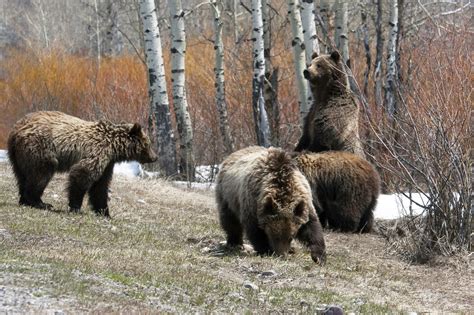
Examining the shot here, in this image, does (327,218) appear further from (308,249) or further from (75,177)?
(75,177)

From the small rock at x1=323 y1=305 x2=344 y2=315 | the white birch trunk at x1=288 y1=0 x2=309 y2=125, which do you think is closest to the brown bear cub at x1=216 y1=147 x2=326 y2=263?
the small rock at x1=323 y1=305 x2=344 y2=315

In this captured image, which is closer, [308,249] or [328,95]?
[308,249]

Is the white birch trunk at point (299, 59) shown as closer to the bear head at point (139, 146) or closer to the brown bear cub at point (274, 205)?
the bear head at point (139, 146)

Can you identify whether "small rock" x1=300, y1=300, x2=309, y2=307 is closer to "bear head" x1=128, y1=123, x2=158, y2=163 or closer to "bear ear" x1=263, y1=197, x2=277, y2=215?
"bear ear" x1=263, y1=197, x2=277, y2=215

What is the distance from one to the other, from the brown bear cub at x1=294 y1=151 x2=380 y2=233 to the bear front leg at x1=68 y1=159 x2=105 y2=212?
111 inches

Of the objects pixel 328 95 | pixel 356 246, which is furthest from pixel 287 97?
pixel 356 246

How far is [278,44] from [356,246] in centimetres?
1901

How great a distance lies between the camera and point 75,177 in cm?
1123

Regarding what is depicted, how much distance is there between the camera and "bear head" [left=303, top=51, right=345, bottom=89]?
13.0 meters

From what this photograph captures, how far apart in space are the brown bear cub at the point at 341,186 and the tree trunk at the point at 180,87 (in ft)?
22.1

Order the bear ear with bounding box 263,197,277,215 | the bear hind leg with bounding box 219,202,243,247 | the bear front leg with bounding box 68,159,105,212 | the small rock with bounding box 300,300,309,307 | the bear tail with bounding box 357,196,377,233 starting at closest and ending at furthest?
1. the small rock with bounding box 300,300,309,307
2. the bear ear with bounding box 263,197,277,215
3. the bear hind leg with bounding box 219,202,243,247
4. the bear front leg with bounding box 68,159,105,212
5. the bear tail with bounding box 357,196,377,233

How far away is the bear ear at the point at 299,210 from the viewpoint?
8.84m

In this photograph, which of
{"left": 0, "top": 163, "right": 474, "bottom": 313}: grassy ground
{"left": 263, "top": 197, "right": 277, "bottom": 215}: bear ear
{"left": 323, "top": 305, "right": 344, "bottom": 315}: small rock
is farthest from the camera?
{"left": 263, "top": 197, "right": 277, "bottom": 215}: bear ear

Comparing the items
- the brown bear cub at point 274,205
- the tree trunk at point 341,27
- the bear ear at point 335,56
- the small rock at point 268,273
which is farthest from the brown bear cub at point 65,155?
the tree trunk at point 341,27
